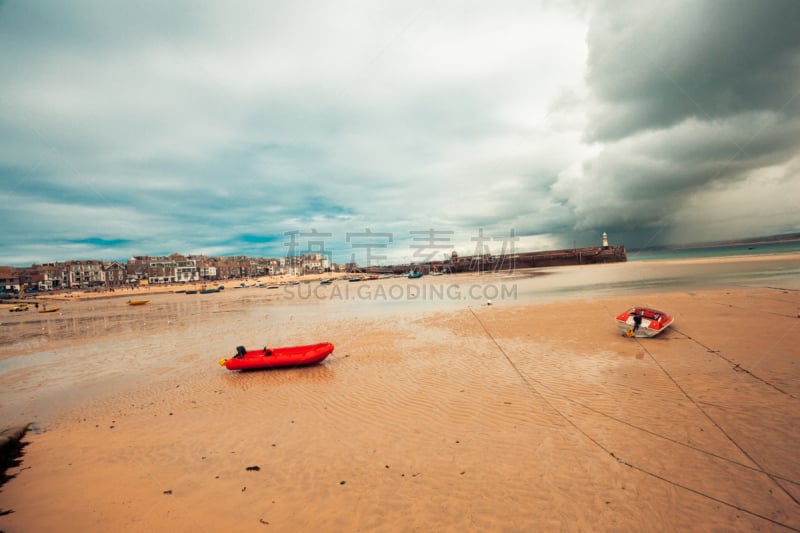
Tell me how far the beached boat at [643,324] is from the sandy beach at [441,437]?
38 cm

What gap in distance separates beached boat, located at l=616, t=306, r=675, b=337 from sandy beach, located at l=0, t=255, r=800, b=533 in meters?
0.38

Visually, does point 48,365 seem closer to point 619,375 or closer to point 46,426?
point 46,426

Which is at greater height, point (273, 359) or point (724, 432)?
point (273, 359)

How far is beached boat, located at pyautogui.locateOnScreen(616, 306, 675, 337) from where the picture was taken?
45.7 ft

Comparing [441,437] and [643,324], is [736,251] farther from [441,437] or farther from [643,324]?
[441,437]

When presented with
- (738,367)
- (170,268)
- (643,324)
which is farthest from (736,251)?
(170,268)

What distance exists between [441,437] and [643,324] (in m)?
12.0

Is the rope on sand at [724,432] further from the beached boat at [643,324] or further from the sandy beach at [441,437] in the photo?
the beached boat at [643,324]

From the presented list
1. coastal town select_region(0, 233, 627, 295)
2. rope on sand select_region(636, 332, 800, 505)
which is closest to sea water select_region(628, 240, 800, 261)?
coastal town select_region(0, 233, 627, 295)

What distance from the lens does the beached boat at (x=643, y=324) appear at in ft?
45.7

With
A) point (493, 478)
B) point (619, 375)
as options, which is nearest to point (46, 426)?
point (493, 478)

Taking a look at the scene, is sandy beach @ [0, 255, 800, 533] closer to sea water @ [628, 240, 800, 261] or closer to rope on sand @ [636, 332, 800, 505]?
rope on sand @ [636, 332, 800, 505]

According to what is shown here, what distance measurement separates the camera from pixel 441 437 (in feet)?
24.3

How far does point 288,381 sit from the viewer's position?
41.4ft
